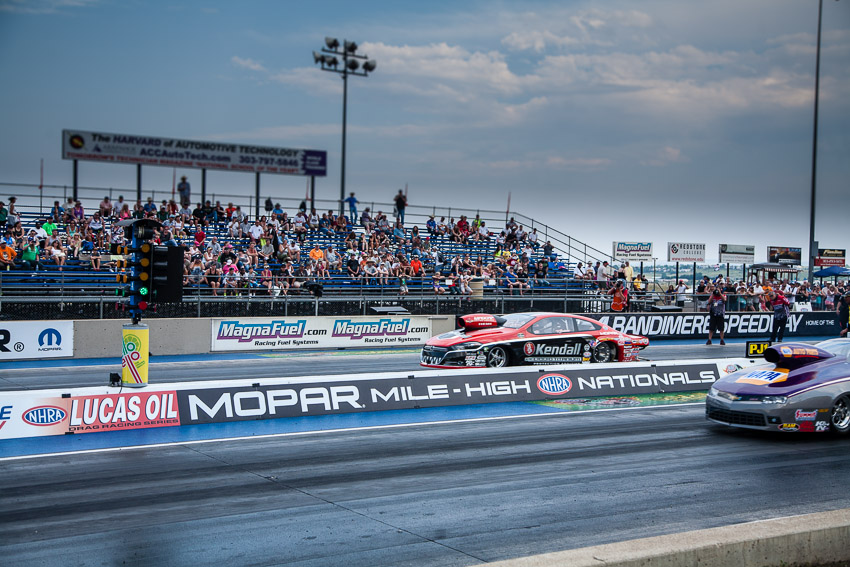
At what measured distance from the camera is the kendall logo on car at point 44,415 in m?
11.3

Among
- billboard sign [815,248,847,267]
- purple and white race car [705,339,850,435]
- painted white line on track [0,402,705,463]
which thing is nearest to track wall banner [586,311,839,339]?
painted white line on track [0,402,705,463]

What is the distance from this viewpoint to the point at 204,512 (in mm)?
7922

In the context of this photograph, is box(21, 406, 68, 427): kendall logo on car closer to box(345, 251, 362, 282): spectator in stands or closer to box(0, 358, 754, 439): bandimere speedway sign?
box(0, 358, 754, 439): bandimere speedway sign

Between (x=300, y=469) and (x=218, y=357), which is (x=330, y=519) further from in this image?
(x=218, y=357)

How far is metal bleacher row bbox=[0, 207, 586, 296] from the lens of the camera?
2456cm

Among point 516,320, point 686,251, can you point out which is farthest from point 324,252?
point 686,251

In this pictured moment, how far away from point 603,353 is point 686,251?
36925mm

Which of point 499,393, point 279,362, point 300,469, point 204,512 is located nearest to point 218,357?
point 279,362

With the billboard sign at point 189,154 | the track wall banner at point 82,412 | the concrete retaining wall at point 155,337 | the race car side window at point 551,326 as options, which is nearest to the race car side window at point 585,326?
the race car side window at point 551,326

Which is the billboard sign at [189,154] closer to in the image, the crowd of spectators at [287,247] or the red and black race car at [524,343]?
the crowd of spectators at [287,247]

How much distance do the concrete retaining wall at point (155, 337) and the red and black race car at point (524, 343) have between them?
835cm

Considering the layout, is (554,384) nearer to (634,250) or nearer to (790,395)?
(790,395)

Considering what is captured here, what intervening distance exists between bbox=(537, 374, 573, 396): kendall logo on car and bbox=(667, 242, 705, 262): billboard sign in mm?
39374

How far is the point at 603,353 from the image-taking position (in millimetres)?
19891
